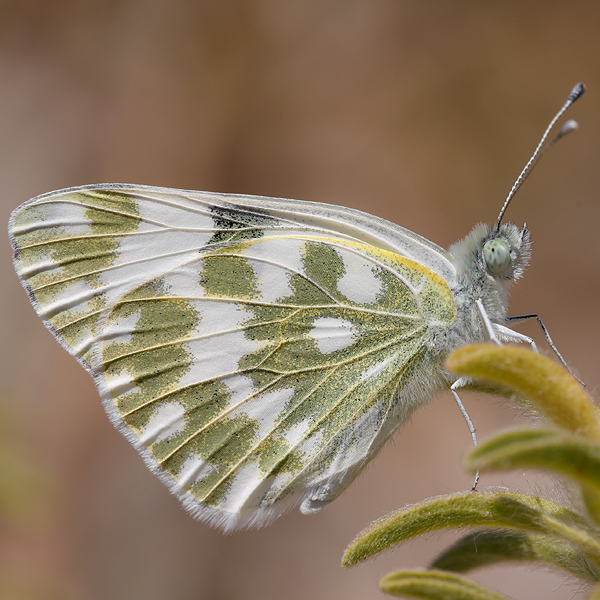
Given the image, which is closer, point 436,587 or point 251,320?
point 436,587

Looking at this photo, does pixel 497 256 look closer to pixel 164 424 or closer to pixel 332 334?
pixel 332 334

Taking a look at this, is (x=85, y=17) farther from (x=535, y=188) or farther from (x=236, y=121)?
(x=535, y=188)

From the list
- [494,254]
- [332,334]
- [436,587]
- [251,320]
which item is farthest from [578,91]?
[436,587]

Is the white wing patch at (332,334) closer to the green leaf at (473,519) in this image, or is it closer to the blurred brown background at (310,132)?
the green leaf at (473,519)

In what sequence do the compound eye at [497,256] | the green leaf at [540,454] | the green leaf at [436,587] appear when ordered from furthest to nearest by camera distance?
the compound eye at [497,256] < the green leaf at [436,587] < the green leaf at [540,454]

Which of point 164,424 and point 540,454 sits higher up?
point 164,424

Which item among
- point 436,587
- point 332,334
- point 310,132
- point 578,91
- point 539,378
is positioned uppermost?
point 310,132

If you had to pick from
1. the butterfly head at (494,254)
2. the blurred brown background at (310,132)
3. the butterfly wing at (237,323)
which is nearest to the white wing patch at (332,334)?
the butterfly wing at (237,323)
